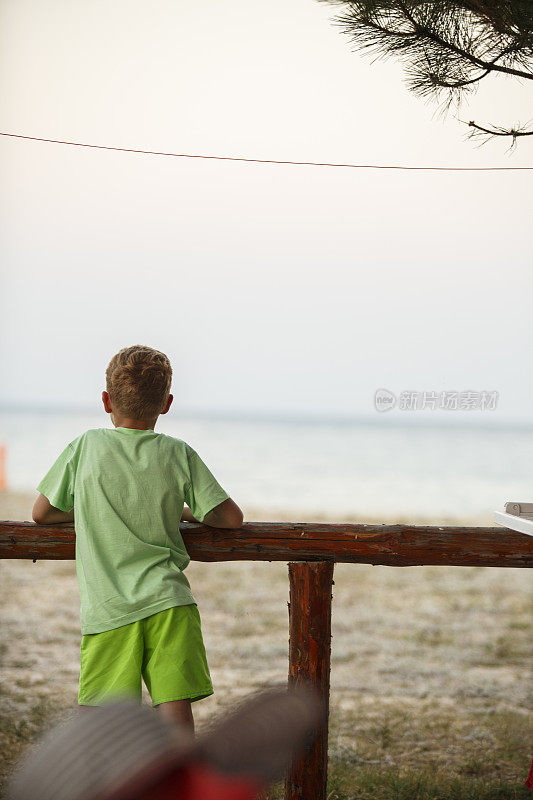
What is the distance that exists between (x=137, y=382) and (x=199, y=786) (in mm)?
1328

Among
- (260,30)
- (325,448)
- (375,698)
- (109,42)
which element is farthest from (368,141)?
(325,448)

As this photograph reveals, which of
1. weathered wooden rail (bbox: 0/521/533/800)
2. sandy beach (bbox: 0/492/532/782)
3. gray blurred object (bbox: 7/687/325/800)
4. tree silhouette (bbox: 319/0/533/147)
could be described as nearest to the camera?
gray blurred object (bbox: 7/687/325/800)

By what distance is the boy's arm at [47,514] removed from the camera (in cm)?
180

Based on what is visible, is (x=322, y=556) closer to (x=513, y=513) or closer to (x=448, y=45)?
(x=513, y=513)

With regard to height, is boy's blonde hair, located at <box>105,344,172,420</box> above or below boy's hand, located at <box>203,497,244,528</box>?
above

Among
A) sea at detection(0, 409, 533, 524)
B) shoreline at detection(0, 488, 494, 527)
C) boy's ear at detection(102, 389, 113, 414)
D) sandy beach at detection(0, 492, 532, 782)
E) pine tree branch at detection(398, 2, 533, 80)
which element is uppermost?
pine tree branch at detection(398, 2, 533, 80)

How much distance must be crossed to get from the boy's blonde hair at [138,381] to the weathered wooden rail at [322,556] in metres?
0.41

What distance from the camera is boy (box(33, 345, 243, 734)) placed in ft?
5.32

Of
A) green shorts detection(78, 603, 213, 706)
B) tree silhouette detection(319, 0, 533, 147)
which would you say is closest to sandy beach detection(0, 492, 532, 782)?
green shorts detection(78, 603, 213, 706)

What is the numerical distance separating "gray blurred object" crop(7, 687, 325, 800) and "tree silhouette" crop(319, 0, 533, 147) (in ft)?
6.53

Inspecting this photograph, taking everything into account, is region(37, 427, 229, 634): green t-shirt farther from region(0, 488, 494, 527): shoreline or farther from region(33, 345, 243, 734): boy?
region(0, 488, 494, 527): shoreline

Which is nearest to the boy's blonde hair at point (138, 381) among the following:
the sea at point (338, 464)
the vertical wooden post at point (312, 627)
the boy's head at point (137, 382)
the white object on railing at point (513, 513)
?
the boy's head at point (137, 382)

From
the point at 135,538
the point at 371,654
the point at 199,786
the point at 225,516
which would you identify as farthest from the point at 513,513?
the point at 371,654

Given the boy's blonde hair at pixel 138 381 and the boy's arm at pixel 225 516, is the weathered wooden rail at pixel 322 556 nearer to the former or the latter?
the boy's arm at pixel 225 516
